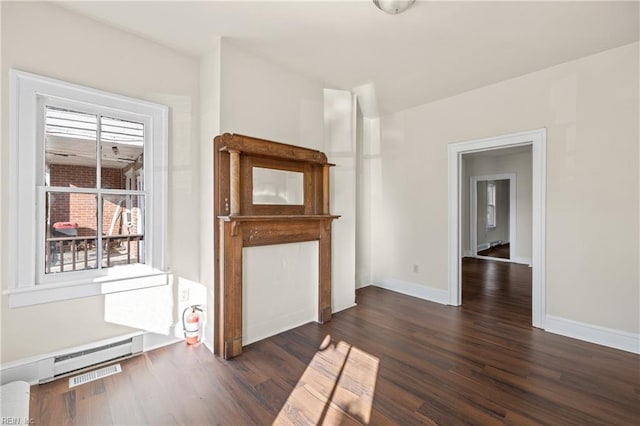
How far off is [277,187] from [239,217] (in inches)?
24.7

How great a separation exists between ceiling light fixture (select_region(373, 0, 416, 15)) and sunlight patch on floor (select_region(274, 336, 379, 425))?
8.64 feet

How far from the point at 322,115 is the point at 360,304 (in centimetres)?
237

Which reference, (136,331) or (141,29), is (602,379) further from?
(141,29)

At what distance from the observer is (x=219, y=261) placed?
8.17ft

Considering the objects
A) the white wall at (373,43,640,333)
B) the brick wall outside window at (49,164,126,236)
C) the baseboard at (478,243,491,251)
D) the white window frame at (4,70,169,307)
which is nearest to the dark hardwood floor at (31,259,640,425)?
the white wall at (373,43,640,333)

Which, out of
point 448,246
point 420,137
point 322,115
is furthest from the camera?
point 420,137

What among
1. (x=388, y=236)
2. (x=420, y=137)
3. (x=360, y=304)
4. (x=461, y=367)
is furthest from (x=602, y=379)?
Answer: (x=420, y=137)

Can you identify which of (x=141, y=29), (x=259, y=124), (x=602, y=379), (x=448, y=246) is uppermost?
(x=141, y=29)

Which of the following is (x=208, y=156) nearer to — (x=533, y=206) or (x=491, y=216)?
(x=533, y=206)

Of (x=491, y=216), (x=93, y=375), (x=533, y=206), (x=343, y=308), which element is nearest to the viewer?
(x=93, y=375)

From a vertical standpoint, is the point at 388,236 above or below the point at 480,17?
below

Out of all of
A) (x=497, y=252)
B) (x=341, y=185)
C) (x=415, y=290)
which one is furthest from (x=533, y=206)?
(x=497, y=252)

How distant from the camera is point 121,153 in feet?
8.05

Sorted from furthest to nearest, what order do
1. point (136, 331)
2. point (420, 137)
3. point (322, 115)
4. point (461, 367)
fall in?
point (420, 137), point (322, 115), point (136, 331), point (461, 367)
